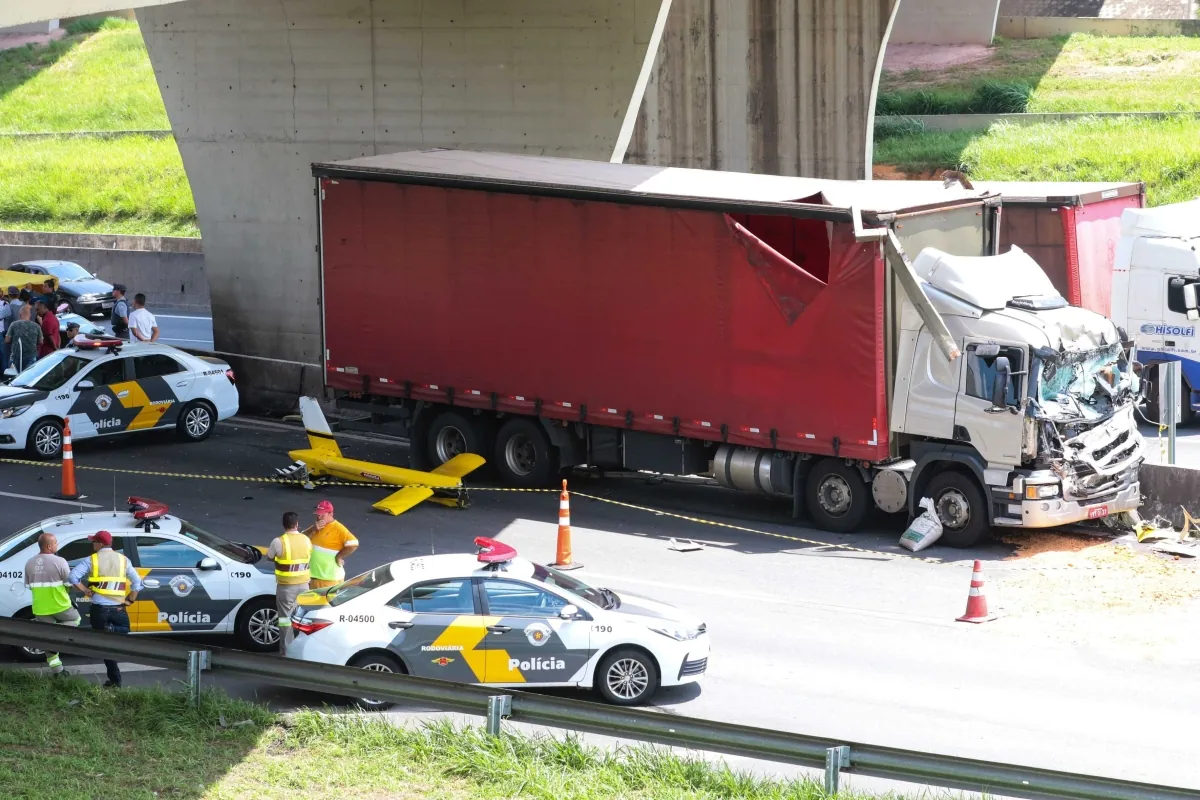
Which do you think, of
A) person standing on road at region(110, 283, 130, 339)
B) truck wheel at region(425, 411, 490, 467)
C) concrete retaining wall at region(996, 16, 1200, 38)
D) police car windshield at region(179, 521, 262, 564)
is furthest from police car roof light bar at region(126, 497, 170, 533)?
concrete retaining wall at region(996, 16, 1200, 38)

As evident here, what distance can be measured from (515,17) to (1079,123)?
23.5 metres

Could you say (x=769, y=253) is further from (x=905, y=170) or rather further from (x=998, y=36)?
(x=998, y=36)

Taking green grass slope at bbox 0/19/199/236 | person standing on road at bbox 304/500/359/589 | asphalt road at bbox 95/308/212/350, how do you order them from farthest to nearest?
green grass slope at bbox 0/19/199/236, asphalt road at bbox 95/308/212/350, person standing on road at bbox 304/500/359/589

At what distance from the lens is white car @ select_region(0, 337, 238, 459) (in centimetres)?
2144

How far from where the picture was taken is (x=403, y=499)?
19031mm

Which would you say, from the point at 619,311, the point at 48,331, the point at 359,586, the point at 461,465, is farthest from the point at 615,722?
the point at 48,331

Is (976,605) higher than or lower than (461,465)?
lower

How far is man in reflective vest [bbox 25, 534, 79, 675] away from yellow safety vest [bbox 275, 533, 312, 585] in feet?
5.42

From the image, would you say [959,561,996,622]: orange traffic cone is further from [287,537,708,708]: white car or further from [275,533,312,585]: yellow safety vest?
[275,533,312,585]: yellow safety vest

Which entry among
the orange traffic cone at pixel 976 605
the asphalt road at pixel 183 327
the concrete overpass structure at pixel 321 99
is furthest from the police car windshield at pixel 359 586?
the asphalt road at pixel 183 327

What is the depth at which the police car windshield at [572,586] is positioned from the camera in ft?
40.9

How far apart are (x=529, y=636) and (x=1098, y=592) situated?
21.6ft

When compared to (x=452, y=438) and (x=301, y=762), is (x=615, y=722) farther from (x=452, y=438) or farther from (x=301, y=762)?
(x=452, y=438)

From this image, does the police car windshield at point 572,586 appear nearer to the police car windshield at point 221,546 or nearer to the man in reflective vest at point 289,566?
the man in reflective vest at point 289,566
